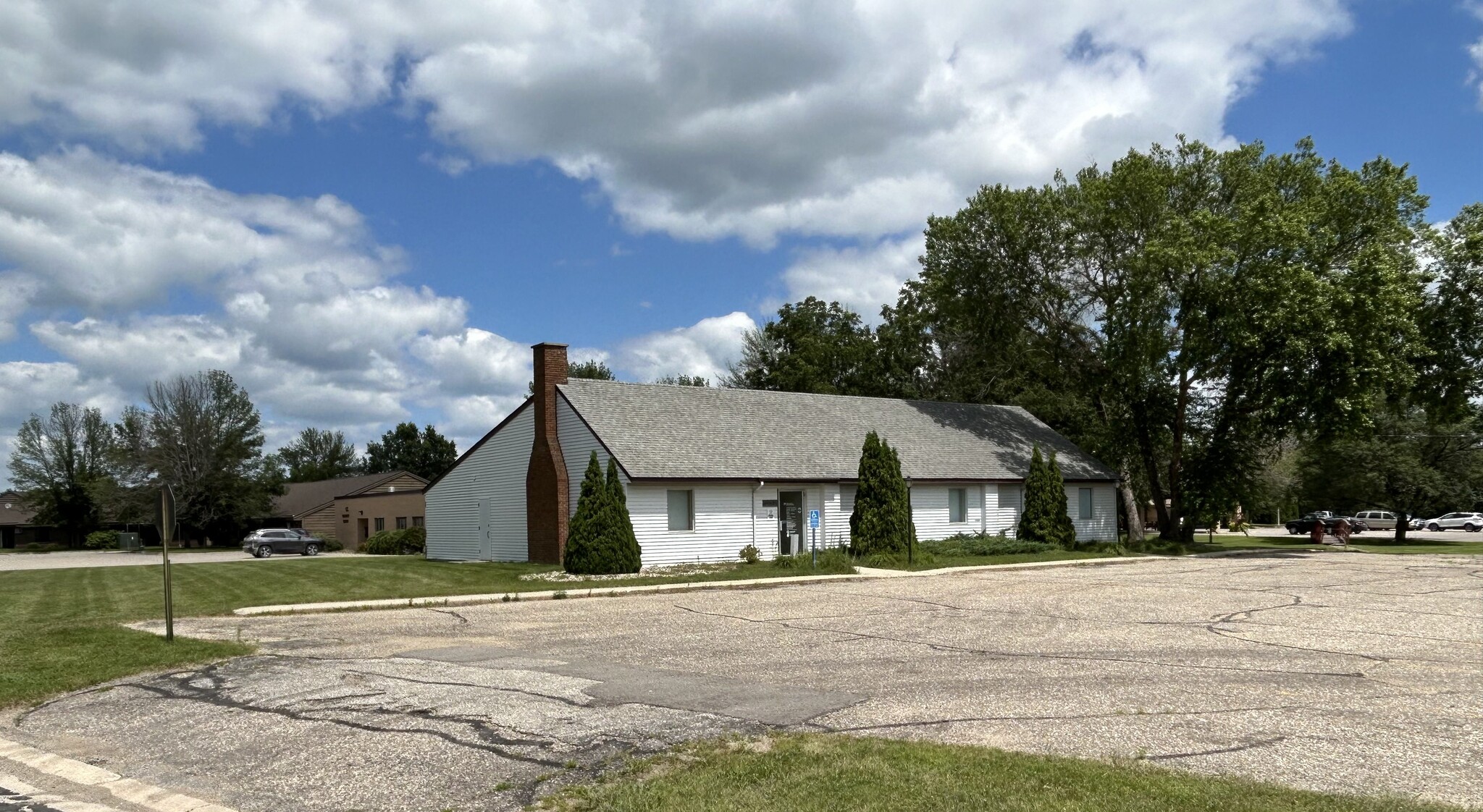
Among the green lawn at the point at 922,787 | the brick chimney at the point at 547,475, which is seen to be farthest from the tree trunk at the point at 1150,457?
the green lawn at the point at 922,787

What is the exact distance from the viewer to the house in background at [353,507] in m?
54.8

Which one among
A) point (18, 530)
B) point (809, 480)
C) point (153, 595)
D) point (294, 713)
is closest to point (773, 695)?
point (294, 713)

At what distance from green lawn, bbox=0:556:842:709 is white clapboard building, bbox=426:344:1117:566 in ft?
6.60

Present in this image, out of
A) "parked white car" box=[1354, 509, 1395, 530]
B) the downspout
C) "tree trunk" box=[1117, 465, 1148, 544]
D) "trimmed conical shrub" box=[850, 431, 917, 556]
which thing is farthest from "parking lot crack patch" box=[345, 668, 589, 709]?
"parked white car" box=[1354, 509, 1395, 530]

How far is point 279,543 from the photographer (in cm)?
5166

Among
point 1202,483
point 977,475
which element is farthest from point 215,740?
point 1202,483

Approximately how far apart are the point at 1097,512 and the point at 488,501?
23.8m

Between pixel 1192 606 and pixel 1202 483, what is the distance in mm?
24368

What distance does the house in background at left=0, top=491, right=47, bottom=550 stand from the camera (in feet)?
271

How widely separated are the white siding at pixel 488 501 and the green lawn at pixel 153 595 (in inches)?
50.3

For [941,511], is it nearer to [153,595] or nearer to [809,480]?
[809,480]

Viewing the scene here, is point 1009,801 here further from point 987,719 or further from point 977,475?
point 977,475

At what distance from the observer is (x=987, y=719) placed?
9.00m

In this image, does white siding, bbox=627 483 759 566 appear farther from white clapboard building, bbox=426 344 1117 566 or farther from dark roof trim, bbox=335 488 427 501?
dark roof trim, bbox=335 488 427 501
